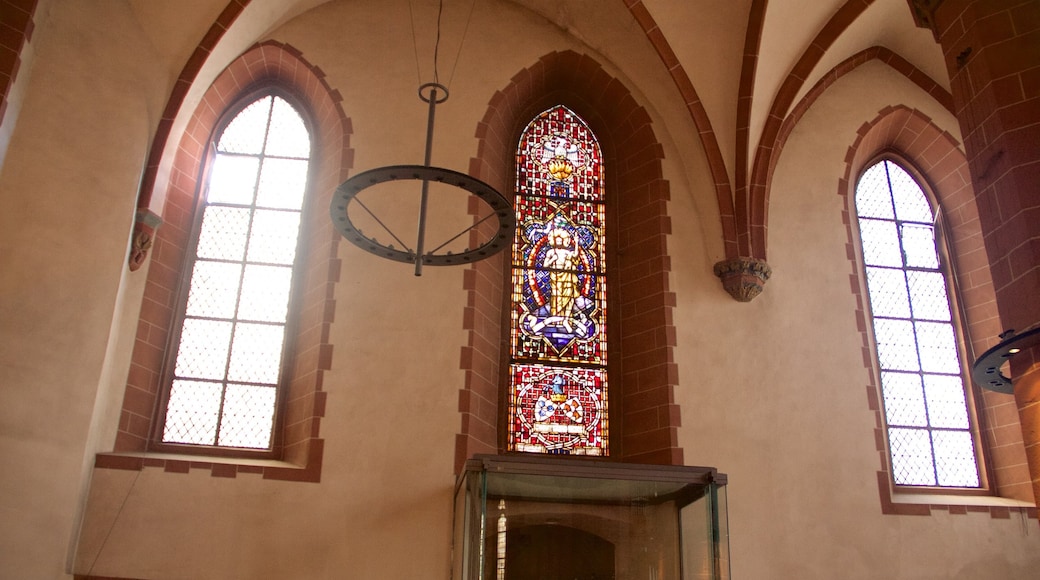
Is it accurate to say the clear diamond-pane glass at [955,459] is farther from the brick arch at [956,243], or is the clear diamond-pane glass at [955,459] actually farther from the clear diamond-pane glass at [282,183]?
the clear diamond-pane glass at [282,183]

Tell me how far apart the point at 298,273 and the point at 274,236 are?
457mm

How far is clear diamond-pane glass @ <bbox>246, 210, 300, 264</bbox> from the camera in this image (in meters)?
8.78

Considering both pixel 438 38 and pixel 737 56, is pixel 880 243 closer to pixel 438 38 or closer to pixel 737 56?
pixel 737 56

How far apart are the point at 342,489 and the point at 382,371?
1.01m

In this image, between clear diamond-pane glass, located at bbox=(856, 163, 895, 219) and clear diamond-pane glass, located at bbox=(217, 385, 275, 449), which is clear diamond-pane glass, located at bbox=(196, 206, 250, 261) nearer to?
clear diamond-pane glass, located at bbox=(217, 385, 275, 449)

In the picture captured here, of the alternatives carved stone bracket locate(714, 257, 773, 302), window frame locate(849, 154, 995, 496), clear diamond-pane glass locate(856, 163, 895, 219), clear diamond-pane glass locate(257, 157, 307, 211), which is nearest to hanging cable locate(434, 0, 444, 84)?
clear diamond-pane glass locate(257, 157, 307, 211)

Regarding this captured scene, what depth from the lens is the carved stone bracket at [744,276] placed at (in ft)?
28.5

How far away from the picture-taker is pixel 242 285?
8633 millimetres

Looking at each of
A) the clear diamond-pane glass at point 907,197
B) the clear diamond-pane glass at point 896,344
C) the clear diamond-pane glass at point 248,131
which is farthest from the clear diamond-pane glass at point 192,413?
the clear diamond-pane glass at point 907,197

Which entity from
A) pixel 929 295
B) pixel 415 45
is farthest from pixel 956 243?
pixel 415 45

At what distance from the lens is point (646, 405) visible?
8461 mm

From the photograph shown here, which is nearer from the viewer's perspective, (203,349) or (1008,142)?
(1008,142)

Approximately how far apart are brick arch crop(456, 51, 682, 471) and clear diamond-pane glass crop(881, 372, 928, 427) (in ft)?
7.38

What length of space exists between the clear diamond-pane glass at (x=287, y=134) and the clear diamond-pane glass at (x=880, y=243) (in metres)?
5.53
